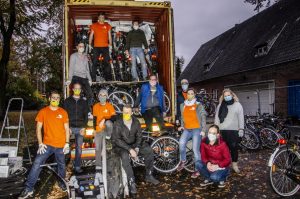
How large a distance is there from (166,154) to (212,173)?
59.0 inches

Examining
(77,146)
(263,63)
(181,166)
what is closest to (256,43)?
(263,63)

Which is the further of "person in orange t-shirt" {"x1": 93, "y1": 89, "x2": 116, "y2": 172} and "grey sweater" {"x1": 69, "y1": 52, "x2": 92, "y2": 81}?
"grey sweater" {"x1": 69, "y1": 52, "x2": 92, "y2": 81}

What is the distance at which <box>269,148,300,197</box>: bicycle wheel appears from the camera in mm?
6207

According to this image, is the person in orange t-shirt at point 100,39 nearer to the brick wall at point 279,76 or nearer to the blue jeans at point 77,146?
the blue jeans at point 77,146

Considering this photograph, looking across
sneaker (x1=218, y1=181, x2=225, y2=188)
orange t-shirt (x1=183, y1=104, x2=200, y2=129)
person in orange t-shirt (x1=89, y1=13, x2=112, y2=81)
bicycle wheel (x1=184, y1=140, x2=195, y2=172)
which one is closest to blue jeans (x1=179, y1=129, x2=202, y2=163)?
orange t-shirt (x1=183, y1=104, x2=200, y2=129)

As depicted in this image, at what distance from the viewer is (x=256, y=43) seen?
25.3 meters

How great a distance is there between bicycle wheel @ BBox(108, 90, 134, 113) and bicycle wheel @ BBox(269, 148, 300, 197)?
5.36 metres

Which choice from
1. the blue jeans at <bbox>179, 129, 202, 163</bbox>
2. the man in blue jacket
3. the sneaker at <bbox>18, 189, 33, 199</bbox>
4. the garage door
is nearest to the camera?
the sneaker at <bbox>18, 189, 33, 199</bbox>

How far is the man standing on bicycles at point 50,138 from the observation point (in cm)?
653

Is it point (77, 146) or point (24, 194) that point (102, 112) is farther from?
point (24, 194)

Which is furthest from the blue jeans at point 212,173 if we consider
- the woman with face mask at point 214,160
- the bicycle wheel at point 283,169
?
the bicycle wheel at point 283,169

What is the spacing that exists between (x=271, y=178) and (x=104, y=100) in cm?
410

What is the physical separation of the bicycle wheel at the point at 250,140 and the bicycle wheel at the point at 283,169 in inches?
235

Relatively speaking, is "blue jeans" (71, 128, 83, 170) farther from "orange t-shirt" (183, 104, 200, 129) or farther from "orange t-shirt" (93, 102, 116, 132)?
"orange t-shirt" (183, 104, 200, 129)
